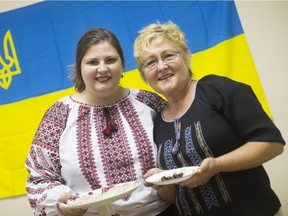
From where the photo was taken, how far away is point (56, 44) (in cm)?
181

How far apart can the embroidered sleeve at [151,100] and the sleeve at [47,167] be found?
318mm

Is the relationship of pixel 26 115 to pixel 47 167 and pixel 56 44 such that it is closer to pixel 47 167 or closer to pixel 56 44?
pixel 56 44

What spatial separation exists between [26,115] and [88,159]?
0.93m

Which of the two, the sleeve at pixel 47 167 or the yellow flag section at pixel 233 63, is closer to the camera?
the sleeve at pixel 47 167

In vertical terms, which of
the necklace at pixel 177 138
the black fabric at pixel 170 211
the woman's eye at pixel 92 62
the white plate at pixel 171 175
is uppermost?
the woman's eye at pixel 92 62

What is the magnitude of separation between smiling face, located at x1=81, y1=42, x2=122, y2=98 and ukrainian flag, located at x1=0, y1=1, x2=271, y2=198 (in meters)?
0.63

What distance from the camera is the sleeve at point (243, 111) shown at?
32.9 inches

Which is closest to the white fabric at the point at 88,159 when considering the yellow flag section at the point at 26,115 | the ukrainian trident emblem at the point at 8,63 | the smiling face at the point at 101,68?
the smiling face at the point at 101,68

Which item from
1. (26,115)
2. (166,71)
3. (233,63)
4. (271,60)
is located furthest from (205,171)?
(26,115)

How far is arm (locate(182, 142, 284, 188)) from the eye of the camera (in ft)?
2.72

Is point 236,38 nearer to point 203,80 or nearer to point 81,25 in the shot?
point 203,80

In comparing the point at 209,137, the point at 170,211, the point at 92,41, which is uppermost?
the point at 92,41

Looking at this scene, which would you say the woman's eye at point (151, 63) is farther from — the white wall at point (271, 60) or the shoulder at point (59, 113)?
the white wall at point (271, 60)

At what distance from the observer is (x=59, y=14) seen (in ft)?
6.02
